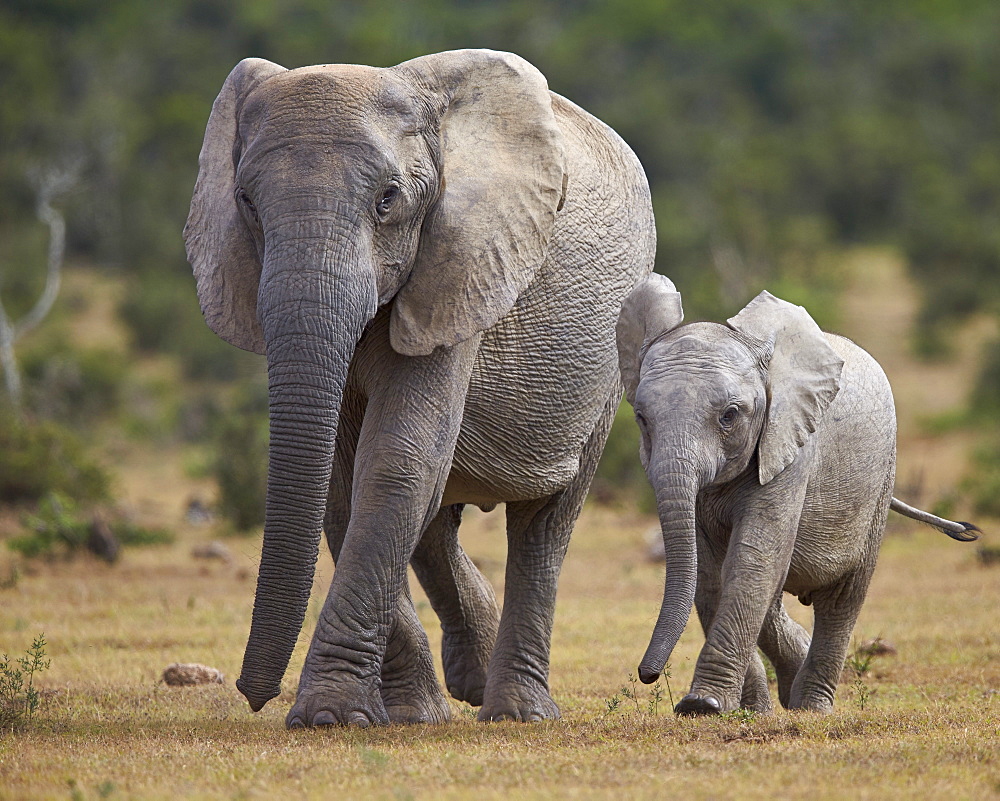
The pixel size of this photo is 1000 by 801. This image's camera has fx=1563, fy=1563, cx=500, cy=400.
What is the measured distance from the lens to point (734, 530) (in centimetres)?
580

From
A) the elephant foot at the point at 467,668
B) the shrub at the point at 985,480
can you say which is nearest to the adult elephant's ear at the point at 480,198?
the elephant foot at the point at 467,668

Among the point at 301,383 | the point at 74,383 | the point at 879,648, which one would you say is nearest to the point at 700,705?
the point at 301,383

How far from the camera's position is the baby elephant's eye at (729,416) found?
18.3ft

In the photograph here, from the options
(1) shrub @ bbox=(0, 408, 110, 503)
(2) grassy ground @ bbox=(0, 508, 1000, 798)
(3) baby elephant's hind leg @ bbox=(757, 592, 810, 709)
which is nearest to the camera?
(2) grassy ground @ bbox=(0, 508, 1000, 798)

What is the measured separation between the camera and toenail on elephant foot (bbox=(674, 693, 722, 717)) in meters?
5.50

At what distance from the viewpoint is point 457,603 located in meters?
6.86

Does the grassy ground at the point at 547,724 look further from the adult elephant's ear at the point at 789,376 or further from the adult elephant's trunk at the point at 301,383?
the adult elephant's ear at the point at 789,376

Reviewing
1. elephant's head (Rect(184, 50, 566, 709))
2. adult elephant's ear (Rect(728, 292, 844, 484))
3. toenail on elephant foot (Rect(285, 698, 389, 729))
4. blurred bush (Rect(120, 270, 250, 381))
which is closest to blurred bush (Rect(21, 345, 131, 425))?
blurred bush (Rect(120, 270, 250, 381))

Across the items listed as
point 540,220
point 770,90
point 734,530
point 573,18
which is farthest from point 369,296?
point 573,18

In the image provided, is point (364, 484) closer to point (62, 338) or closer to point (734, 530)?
point (734, 530)

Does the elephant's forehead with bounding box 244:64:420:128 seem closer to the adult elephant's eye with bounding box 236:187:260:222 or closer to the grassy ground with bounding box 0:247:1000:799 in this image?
the adult elephant's eye with bounding box 236:187:260:222

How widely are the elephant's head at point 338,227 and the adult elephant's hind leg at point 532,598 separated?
1.24m

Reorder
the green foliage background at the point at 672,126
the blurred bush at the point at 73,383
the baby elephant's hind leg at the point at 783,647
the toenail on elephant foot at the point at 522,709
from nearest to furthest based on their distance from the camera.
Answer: the toenail on elephant foot at the point at 522,709, the baby elephant's hind leg at the point at 783,647, the blurred bush at the point at 73,383, the green foliage background at the point at 672,126

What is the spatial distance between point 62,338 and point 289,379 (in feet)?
72.3
